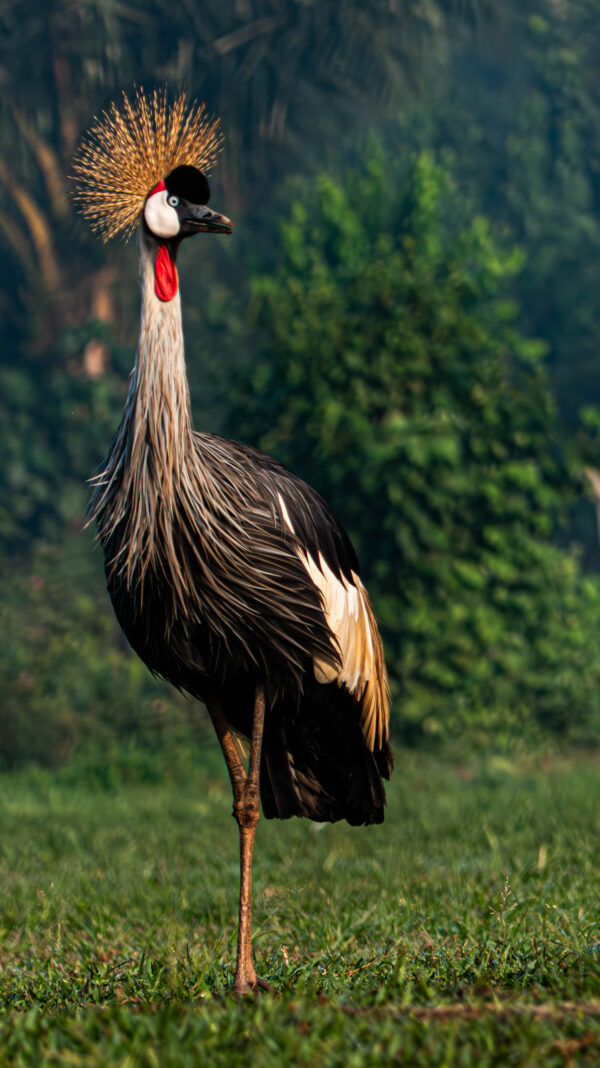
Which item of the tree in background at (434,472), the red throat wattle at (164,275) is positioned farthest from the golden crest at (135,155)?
the tree in background at (434,472)

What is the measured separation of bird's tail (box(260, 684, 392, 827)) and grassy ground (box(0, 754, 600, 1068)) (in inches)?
19.5

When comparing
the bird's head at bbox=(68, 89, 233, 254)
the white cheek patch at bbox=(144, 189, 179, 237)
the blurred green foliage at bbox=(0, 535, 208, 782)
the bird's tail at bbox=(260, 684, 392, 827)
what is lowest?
the blurred green foliage at bbox=(0, 535, 208, 782)

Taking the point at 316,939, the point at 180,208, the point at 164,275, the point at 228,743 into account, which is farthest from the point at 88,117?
the point at 316,939

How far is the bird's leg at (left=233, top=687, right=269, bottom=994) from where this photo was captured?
3.66 metres

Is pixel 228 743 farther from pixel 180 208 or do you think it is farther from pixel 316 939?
pixel 180 208

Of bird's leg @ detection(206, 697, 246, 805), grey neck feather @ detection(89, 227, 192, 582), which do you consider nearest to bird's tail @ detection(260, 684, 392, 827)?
bird's leg @ detection(206, 697, 246, 805)

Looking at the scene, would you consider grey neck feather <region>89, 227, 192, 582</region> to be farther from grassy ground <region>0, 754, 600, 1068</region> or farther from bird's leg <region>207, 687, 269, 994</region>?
grassy ground <region>0, 754, 600, 1068</region>

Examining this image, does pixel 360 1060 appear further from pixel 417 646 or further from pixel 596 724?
pixel 596 724

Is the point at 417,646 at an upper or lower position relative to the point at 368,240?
lower

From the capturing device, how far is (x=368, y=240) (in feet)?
60.9

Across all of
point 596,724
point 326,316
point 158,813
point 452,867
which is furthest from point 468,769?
point 452,867

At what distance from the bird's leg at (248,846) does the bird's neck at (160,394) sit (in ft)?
2.92

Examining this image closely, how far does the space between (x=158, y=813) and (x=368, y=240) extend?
431 inches

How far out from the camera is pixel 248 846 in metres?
4.12
